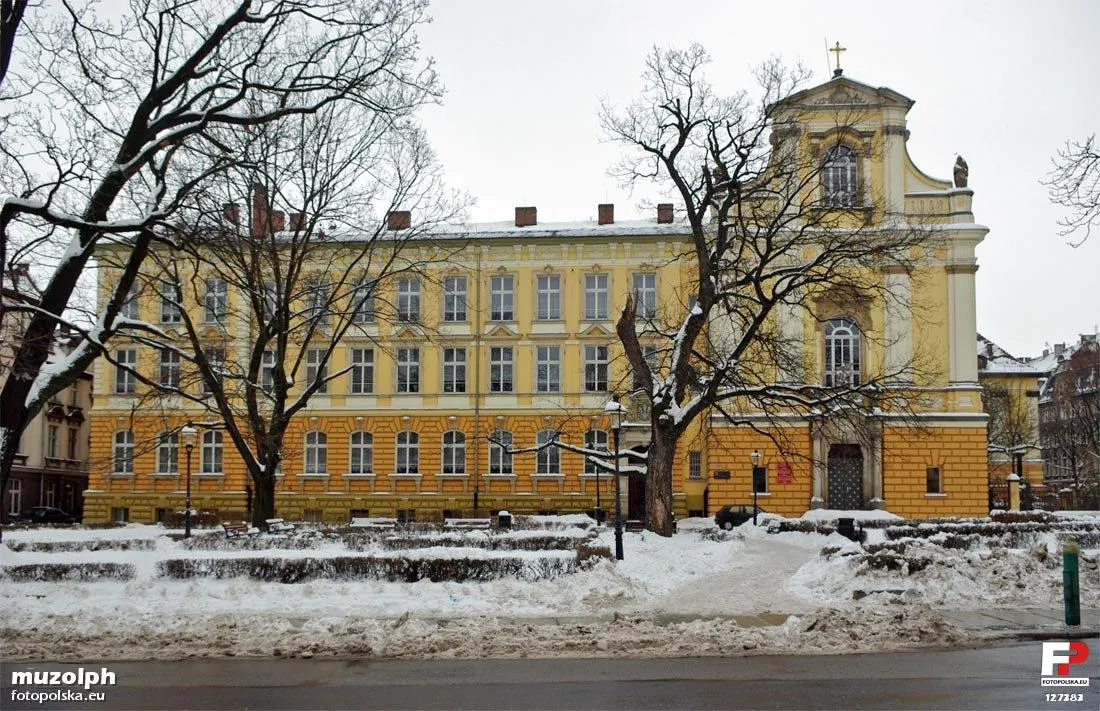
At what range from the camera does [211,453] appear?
50375mm

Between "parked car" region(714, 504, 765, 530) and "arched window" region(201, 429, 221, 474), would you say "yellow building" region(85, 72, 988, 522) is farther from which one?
"parked car" region(714, 504, 765, 530)

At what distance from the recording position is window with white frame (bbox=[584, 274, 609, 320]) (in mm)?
49906

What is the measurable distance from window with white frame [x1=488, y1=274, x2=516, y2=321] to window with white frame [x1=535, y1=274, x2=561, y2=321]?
1227 millimetres

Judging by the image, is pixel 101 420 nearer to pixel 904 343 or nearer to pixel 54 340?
pixel 54 340

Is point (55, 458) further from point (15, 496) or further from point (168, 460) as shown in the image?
point (168, 460)

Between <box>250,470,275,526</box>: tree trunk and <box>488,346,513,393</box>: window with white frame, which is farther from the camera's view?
<box>488,346,513,393</box>: window with white frame

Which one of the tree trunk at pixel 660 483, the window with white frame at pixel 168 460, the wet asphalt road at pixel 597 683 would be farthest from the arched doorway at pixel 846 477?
the wet asphalt road at pixel 597 683

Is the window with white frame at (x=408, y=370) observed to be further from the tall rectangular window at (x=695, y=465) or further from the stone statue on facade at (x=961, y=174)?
the stone statue on facade at (x=961, y=174)

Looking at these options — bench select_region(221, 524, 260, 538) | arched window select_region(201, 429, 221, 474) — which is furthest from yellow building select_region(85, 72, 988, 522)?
bench select_region(221, 524, 260, 538)

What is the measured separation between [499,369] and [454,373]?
2.22 m

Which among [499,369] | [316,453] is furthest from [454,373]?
[316,453]

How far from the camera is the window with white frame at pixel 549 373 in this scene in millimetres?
49656

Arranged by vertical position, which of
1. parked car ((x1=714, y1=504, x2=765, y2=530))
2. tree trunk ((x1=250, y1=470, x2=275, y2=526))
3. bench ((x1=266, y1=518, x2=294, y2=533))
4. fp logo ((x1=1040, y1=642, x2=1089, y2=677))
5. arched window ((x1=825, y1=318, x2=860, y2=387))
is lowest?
parked car ((x1=714, y1=504, x2=765, y2=530))

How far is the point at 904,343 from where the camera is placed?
46062 mm
